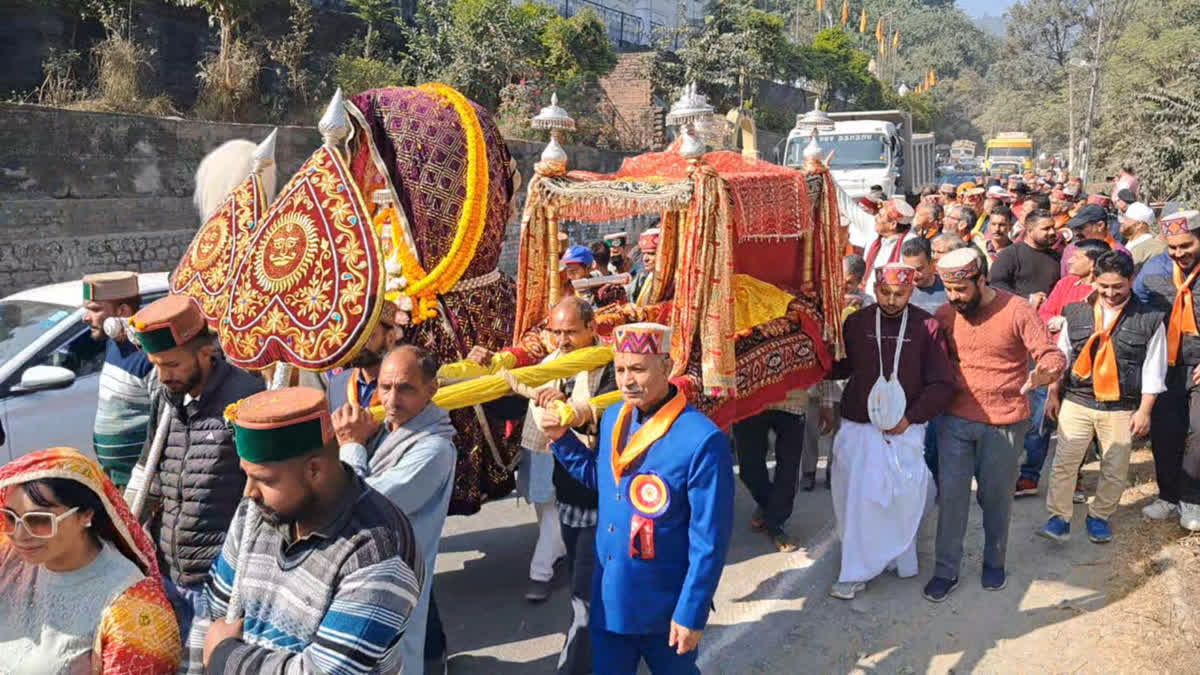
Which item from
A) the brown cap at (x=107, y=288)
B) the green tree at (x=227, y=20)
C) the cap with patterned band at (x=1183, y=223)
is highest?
the green tree at (x=227, y=20)

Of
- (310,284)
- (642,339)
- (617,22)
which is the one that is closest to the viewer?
(642,339)

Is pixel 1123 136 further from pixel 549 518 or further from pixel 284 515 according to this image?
pixel 284 515

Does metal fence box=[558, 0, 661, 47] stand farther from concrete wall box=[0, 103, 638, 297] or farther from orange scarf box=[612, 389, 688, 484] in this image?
orange scarf box=[612, 389, 688, 484]

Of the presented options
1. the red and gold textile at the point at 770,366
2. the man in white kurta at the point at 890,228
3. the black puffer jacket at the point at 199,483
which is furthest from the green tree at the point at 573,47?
the black puffer jacket at the point at 199,483

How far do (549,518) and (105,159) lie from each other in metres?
8.24

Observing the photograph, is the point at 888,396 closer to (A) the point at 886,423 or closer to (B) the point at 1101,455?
(A) the point at 886,423

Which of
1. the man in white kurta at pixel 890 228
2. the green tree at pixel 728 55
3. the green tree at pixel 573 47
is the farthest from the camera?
the green tree at pixel 728 55

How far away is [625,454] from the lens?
3.11 m

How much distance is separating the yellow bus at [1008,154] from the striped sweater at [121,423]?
3514cm

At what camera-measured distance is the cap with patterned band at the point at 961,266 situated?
452 centimetres

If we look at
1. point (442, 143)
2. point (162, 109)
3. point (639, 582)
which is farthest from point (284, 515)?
point (162, 109)

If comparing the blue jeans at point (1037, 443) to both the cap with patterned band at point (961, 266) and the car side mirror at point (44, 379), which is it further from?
the car side mirror at point (44, 379)

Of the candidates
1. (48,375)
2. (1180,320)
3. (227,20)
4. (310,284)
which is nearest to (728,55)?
(227,20)

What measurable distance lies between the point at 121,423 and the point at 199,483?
97 cm
